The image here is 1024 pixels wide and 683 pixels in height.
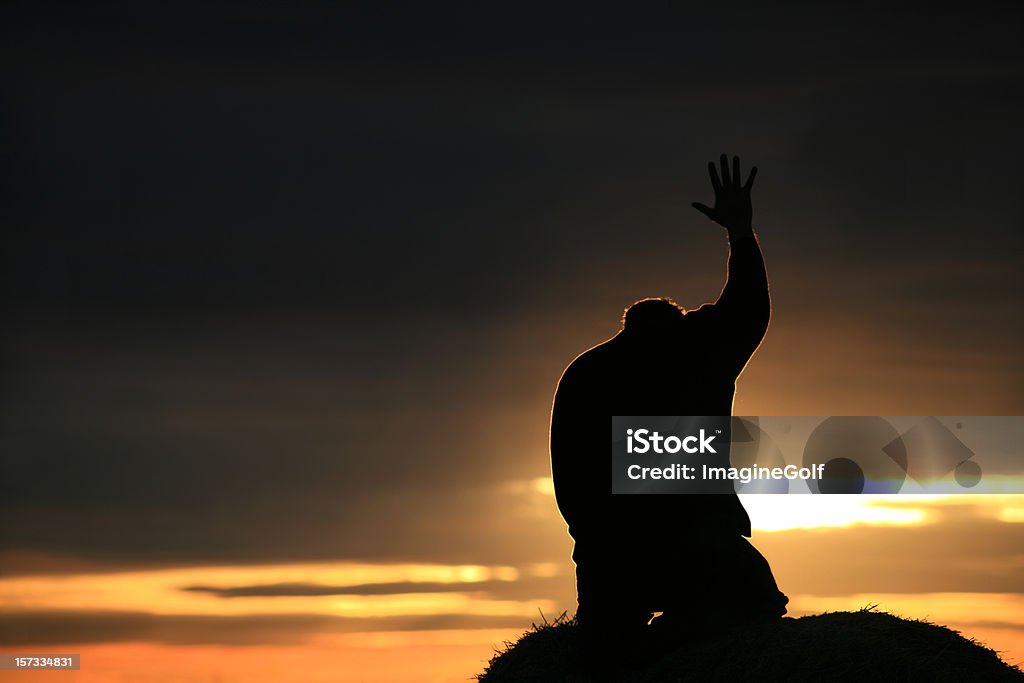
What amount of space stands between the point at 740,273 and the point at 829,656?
13.9 ft

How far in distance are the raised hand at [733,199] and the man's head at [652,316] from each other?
3.91 ft

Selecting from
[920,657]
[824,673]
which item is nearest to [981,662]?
[920,657]

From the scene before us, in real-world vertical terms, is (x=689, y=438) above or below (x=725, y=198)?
below

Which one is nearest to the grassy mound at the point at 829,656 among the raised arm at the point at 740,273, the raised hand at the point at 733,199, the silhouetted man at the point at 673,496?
the silhouetted man at the point at 673,496

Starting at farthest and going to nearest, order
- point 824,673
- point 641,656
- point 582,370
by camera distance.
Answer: point 582,370, point 641,656, point 824,673

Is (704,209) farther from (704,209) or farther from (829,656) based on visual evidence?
(829,656)

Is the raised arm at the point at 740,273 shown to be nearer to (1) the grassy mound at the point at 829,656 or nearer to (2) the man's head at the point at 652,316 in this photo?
(2) the man's head at the point at 652,316

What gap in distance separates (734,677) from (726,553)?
5.73 ft

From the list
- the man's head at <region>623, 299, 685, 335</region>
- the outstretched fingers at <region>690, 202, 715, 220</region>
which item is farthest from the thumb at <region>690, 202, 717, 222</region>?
the man's head at <region>623, 299, 685, 335</region>

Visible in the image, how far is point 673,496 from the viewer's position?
50.3 feet

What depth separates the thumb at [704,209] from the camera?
599 inches

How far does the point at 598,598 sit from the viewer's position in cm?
1555

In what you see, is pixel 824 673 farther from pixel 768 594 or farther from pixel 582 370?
pixel 582 370

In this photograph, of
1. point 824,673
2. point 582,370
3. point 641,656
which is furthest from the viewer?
point 582,370
